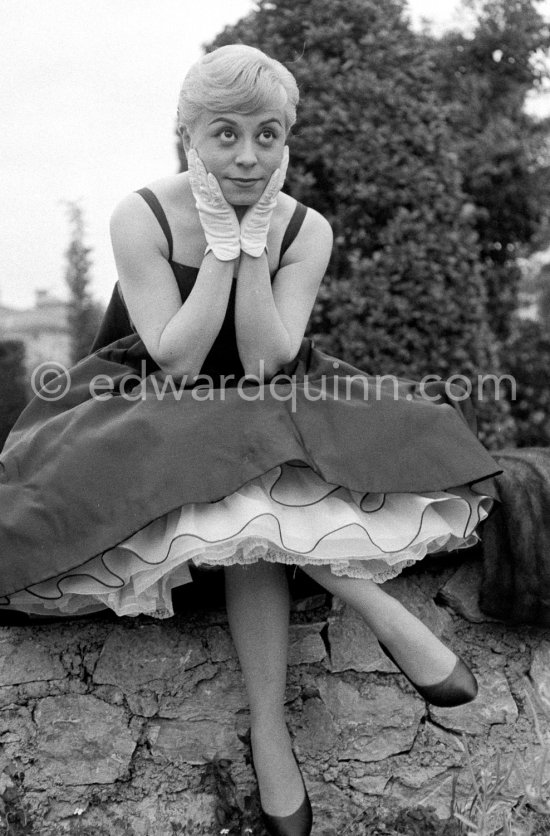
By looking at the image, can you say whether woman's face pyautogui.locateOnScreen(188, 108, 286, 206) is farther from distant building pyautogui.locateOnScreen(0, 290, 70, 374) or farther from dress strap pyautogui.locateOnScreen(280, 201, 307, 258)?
distant building pyautogui.locateOnScreen(0, 290, 70, 374)

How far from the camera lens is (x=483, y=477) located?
204 centimetres

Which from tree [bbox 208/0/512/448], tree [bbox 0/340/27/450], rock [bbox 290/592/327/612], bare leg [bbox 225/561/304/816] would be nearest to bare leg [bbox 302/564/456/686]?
bare leg [bbox 225/561/304/816]

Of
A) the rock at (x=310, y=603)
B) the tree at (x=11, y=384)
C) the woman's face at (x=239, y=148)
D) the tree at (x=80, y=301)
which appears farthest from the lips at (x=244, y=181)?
the tree at (x=80, y=301)

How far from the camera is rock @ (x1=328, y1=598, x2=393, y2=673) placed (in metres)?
2.37

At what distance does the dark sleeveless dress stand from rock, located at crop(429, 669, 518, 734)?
0.49m

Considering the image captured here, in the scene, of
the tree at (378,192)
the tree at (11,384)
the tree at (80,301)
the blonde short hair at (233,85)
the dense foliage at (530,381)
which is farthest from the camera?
the tree at (80,301)

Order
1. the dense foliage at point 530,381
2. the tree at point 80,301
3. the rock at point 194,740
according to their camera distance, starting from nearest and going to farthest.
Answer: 1. the rock at point 194,740
2. the dense foliage at point 530,381
3. the tree at point 80,301

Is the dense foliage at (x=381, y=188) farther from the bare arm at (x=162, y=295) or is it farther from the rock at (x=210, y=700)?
the rock at (x=210, y=700)

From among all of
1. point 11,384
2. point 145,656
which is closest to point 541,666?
point 145,656

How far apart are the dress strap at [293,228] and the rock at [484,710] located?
1286 millimetres

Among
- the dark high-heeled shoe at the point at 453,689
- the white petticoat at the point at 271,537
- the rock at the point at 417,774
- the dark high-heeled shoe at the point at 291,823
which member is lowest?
the rock at the point at 417,774

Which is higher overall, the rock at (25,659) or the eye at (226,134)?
the eye at (226,134)

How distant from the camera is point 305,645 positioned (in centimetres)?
237

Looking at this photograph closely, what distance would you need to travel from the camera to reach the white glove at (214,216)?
2.24 metres
